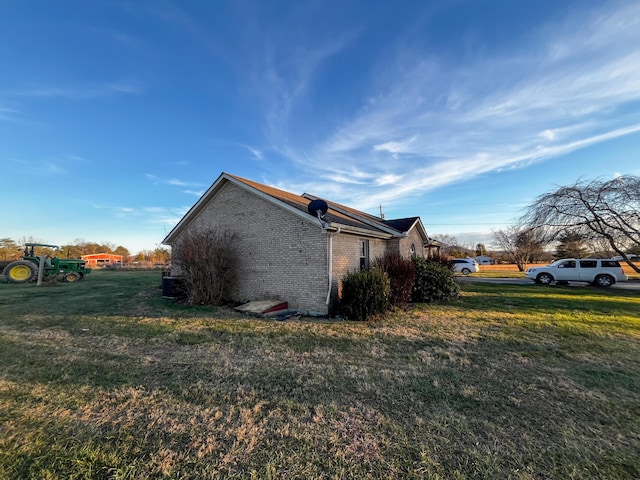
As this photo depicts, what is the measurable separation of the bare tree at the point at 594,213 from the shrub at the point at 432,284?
420 inches

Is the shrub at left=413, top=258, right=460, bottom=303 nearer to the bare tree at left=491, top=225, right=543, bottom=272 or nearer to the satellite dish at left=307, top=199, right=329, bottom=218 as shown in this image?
the satellite dish at left=307, top=199, right=329, bottom=218

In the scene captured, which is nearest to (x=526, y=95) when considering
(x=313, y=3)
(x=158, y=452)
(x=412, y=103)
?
(x=412, y=103)

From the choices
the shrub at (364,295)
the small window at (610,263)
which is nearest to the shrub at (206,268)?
the shrub at (364,295)

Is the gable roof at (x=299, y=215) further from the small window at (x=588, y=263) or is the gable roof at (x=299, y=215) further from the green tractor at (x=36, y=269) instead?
the green tractor at (x=36, y=269)

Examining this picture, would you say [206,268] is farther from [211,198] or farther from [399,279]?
[399,279]

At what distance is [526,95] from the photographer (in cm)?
994

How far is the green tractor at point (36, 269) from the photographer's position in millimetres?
17219

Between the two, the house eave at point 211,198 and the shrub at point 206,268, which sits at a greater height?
the house eave at point 211,198

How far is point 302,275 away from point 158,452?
22.7 feet

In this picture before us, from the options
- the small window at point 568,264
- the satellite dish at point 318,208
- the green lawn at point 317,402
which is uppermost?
the satellite dish at point 318,208

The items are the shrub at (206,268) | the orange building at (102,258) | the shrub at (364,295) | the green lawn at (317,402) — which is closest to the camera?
the green lawn at (317,402)

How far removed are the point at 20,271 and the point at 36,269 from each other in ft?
2.83

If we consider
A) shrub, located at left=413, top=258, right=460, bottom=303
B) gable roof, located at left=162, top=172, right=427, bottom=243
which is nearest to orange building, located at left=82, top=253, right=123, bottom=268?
gable roof, located at left=162, top=172, right=427, bottom=243

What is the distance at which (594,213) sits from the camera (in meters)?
16.4
